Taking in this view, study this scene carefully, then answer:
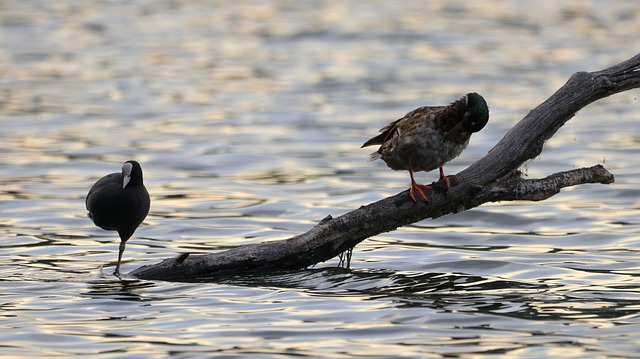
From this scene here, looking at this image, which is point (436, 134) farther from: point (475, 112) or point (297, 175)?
point (297, 175)

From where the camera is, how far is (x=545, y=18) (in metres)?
31.1

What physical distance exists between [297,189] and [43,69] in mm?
11161

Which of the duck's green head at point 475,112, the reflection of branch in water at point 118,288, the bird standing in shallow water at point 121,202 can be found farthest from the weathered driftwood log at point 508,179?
the bird standing in shallow water at point 121,202

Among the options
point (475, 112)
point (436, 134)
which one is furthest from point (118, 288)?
point (475, 112)

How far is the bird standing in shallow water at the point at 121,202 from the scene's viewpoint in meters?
11.3

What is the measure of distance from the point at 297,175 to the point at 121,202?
5.55 metres

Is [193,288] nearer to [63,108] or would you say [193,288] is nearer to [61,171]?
[61,171]

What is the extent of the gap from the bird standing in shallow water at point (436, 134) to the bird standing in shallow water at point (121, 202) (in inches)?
103

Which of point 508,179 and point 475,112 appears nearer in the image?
point 475,112

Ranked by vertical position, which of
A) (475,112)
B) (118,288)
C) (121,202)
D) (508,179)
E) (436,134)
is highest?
(475,112)

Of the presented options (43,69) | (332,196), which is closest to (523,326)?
(332,196)

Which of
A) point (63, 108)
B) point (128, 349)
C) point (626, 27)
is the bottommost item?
point (128, 349)

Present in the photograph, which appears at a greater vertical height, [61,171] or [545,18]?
[545,18]

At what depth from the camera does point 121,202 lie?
11.3 m
